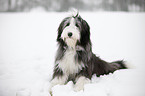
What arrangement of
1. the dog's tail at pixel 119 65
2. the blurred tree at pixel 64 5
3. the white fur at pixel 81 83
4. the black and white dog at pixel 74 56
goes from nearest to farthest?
the white fur at pixel 81 83
the black and white dog at pixel 74 56
the dog's tail at pixel 119 65
the blurred tree at pixel 64 5

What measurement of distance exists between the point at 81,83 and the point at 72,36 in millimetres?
795

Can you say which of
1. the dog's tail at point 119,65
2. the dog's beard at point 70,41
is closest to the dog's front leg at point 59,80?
the dog's beard at point 70,41

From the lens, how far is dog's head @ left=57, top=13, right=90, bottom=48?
230 centimetres

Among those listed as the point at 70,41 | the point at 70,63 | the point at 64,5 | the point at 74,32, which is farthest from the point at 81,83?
the point at 64,5

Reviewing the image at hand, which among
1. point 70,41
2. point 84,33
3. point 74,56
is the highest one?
point 84,33

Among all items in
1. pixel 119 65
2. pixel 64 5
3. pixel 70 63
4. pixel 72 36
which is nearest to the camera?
pixel 72 36

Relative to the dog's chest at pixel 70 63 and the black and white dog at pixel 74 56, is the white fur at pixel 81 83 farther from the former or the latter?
the dog's chest at pixel 70 63

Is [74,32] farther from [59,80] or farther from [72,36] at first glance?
[59,80]

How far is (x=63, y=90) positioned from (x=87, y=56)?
2.38 feet

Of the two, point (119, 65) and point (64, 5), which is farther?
point (64, 5)

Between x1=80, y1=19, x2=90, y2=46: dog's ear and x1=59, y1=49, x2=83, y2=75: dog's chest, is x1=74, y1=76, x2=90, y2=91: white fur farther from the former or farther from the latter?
x1=80, y1=19, x2=90, y2=46: dog's ear

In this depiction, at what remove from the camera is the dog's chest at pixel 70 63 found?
2.44 meters

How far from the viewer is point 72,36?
2.28m

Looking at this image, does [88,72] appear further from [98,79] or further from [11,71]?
[11,71]
